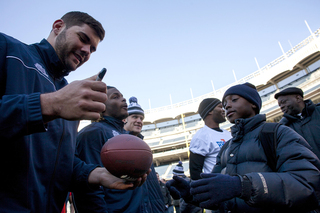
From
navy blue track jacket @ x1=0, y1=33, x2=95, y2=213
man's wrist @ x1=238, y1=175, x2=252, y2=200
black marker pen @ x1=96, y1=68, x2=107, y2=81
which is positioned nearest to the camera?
navy blue track jacket @ x1=0, y1=33, x2=95, y2=213

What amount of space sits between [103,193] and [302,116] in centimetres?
378

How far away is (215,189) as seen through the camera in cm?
118

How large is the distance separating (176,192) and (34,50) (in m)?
1.73

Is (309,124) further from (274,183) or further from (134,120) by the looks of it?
(134,120)

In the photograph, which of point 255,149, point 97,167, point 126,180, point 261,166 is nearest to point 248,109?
point 255,149

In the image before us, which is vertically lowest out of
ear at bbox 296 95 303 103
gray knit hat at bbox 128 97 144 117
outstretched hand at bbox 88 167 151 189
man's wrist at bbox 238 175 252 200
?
man's wrist at bbox 238 175 252 200

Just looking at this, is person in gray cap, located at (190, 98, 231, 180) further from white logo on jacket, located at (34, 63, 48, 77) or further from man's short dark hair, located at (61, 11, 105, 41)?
white logo on jacket, located at (34, 63, 48, 77)

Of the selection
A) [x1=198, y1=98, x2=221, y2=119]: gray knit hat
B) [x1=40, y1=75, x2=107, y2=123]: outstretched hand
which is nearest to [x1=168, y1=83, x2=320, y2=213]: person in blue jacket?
[x1=40, y1=75, x2=107, y2=123]: outstretched hand

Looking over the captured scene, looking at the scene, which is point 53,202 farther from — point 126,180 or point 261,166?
point 261,166

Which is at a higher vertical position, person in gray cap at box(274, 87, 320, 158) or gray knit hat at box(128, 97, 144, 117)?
gray knit hat at box(128, 97, 144, 117)

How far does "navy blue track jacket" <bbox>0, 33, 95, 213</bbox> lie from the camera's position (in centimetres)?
76

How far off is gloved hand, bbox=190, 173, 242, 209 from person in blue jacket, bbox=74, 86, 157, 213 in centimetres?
101

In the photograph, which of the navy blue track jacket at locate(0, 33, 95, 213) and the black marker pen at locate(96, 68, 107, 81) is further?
the black marker pen at locate(96, 68, 107, 81)

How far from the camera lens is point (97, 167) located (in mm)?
1675
